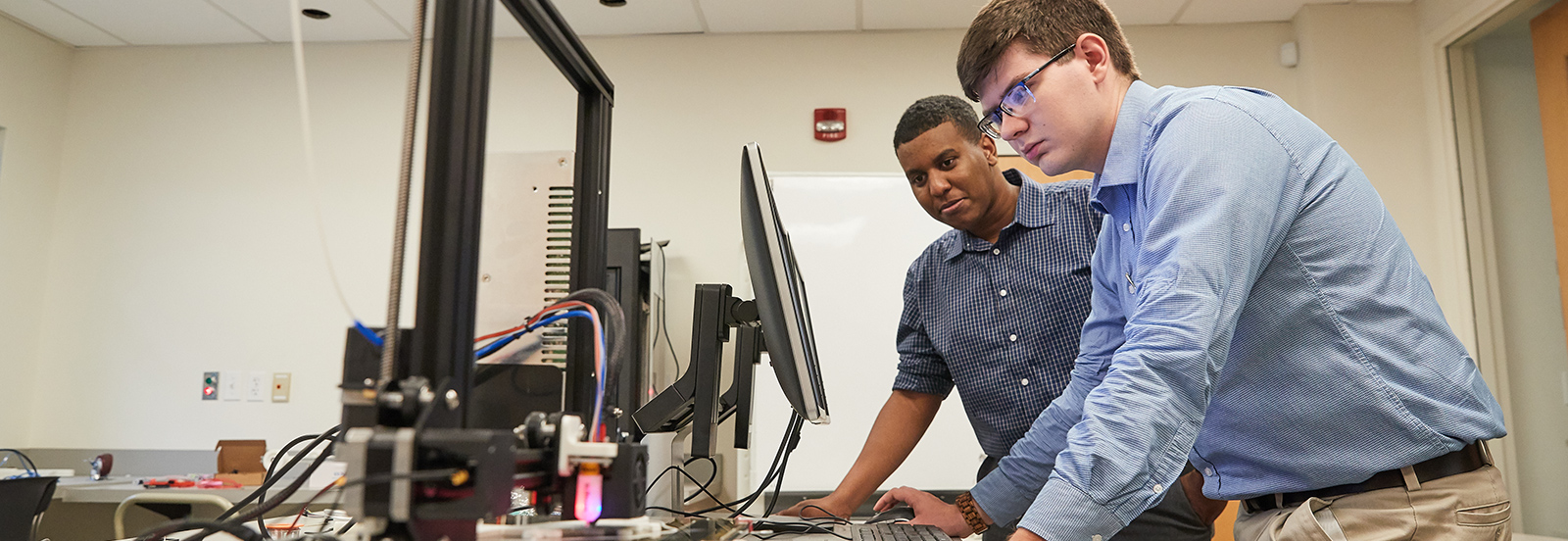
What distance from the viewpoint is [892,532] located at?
108 centimetres

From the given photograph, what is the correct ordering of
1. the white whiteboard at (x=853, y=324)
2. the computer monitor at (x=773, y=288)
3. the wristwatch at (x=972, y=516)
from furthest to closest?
the white whiteboard at (x=853, y=324) < the wristwatch at (x=972, y=516) < the computer monitor at (x=773, y=288)

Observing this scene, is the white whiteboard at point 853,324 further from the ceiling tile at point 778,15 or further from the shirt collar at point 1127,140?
the shirt collar at point 1127,140

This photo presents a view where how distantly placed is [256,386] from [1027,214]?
10.2 feet

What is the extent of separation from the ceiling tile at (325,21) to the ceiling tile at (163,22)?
0.08 metres

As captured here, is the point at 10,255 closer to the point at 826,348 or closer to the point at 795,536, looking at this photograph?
the point at 826,348

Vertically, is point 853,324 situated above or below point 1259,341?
above

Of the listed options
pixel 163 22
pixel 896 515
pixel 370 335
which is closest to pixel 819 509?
pixel 896 515

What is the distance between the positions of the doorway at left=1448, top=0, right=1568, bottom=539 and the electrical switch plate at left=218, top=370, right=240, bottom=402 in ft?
14.8

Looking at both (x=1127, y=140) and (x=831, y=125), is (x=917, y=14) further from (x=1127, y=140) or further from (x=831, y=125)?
(x=1127, y=140)

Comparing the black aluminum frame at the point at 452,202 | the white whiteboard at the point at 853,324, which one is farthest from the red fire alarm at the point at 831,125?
the black aluminum frame at the point at 452,202

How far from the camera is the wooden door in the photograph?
2646 mm

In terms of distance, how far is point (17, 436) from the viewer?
3.42 meters

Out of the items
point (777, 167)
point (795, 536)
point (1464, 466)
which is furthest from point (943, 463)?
point (1464, 466)

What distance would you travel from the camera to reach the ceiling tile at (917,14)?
126 inches
